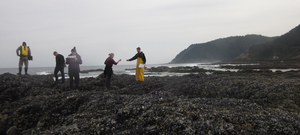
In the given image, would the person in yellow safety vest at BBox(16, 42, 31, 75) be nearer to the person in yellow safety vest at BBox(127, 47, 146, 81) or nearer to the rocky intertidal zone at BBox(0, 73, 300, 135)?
the rocky intertidal zone at BBox(0, 73, 300, 135)

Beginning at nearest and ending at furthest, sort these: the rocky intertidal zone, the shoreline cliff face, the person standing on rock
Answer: the rocky intertidal zone, the person standing on rock, the shoreline cliff face

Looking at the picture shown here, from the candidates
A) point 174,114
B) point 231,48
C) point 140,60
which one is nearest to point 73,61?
point 140,60

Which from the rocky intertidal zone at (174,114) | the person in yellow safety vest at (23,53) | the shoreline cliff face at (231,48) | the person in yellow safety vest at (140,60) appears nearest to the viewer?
the rocky intertidal zone at (174,114)

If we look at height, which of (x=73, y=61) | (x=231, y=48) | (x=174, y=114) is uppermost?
(x=231, y=48)

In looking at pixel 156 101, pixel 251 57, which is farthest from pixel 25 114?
pixel 251 57

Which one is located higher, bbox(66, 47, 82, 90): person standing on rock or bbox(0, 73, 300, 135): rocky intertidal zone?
bbox(66, 47, 82, 90): person standing on rock

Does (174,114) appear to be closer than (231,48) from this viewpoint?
Yes

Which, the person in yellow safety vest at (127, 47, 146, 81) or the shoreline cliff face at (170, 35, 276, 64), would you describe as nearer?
the person in yellow safety vest at (127, 47, 146, 81)

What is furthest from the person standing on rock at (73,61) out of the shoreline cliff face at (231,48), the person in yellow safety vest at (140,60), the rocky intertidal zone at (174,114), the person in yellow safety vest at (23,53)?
the shoreline cliff face at (231,48)

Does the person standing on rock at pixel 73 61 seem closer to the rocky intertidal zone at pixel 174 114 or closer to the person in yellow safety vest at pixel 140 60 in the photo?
the rocky intertidal zone at pixel 174 114

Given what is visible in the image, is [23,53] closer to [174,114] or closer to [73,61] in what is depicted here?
[73,61]

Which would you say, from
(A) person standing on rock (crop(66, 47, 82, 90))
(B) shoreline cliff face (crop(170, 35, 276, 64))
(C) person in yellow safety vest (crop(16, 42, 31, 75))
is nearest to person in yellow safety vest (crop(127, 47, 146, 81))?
(A) person standing on rock (crop(66, 47, 82, 90))

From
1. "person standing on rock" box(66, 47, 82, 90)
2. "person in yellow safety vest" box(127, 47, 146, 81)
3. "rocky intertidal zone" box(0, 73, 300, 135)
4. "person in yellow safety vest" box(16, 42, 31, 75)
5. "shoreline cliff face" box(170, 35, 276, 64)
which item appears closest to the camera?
"rocky intertidal zone" box(0, 73, 300, 135)

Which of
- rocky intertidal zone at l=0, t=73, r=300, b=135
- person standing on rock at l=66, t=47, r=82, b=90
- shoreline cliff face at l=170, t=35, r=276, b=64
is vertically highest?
shoreline cliff face at l=170, t=35, r=276, b=64
